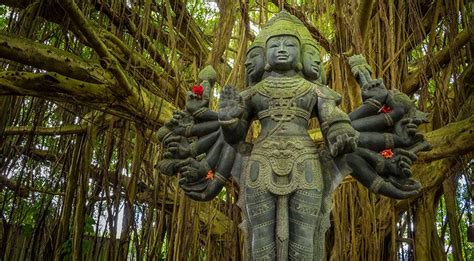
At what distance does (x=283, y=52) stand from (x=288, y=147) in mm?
329

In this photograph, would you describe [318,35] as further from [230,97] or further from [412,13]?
[230,97]

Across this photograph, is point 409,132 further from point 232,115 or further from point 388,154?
point 232,115

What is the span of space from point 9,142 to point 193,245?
1691 millimetres

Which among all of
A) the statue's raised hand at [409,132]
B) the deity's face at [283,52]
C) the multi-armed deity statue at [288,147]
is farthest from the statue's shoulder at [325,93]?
the statue's raised hand at [409,132]

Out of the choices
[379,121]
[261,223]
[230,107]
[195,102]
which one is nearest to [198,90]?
[195,102]

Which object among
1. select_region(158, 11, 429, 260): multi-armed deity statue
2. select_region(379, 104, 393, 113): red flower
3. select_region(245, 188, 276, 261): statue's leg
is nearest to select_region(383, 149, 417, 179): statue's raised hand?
select_region(158, 11, 429, 260): multi-armed deity statue

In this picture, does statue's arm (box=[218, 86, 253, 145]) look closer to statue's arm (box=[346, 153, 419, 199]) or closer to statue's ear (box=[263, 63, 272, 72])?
statue's ear (box=[263, 63, 272, 72])

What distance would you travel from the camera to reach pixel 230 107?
1454mm

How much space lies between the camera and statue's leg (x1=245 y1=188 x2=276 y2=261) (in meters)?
1.37

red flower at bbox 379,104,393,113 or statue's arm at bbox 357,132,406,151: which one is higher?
red flower at bbox 379,104,393,113

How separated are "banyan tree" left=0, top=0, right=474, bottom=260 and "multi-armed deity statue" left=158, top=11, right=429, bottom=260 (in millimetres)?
236

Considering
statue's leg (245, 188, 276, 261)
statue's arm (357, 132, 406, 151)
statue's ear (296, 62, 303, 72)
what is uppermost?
statue's ear (296, 62, 303, 72)

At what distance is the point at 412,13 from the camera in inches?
106

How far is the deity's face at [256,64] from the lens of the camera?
Answer: 1627mm
